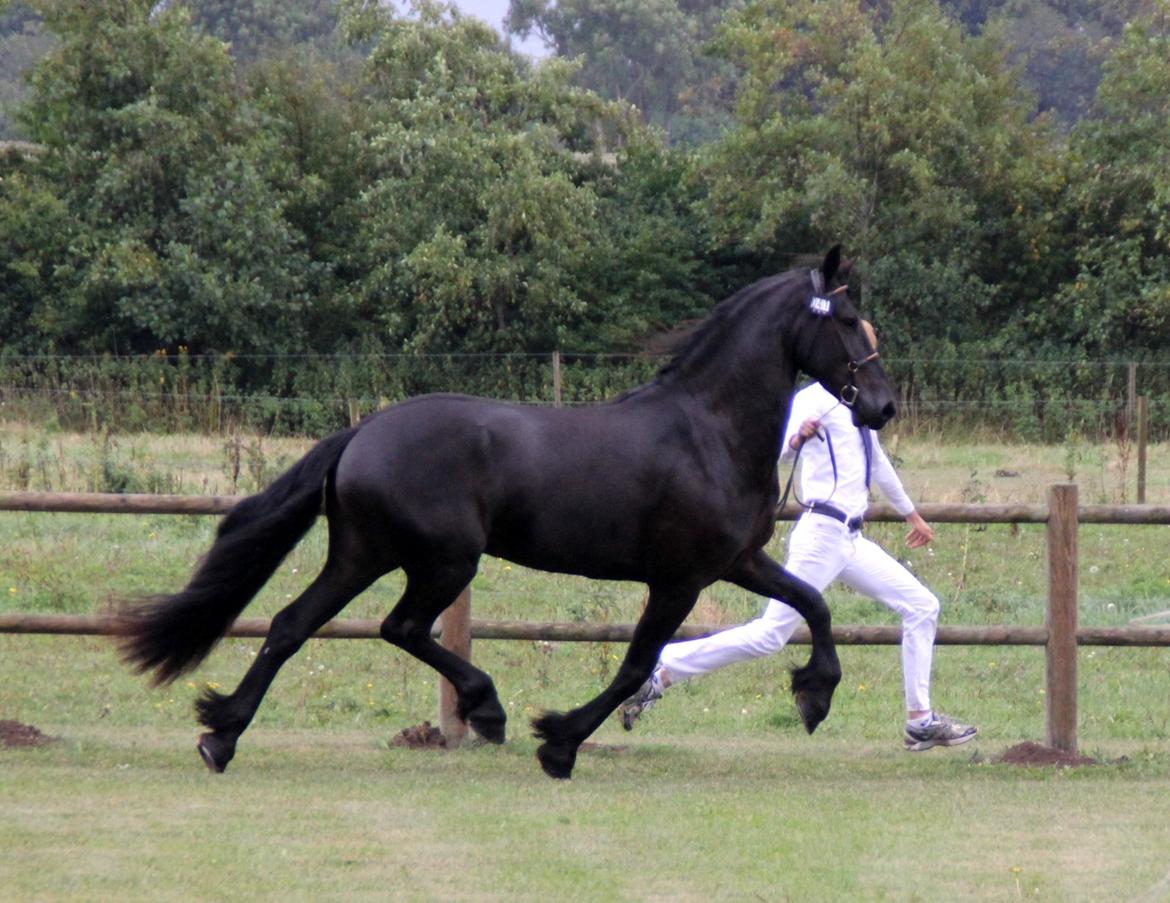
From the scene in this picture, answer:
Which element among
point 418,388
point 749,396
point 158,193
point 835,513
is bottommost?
point 418,388

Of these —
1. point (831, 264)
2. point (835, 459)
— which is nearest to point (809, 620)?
point (835, 459)

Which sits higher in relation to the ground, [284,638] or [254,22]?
[254,22]

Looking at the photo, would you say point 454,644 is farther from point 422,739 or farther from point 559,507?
point 559,507

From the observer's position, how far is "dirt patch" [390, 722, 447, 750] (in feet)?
25.1

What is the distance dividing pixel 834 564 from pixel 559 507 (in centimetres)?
136

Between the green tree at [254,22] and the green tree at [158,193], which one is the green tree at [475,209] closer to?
the green tree at [158,193]

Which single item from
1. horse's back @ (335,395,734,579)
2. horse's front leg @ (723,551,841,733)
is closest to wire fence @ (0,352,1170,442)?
horse's back @ (335,395,734,579)

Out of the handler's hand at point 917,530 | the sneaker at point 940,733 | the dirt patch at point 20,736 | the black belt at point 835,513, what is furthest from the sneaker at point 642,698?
the dirt patch at point 20,736

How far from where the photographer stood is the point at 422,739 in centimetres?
769

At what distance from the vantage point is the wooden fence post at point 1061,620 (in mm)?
7445

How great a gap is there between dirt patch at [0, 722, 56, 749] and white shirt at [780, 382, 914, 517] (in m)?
3.49

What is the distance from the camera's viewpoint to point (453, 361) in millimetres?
26359

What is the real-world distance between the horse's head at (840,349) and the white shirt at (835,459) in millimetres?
355

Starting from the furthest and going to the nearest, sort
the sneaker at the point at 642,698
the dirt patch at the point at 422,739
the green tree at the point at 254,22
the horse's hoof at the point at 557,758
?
the green tree at the point at 254,22 → the dirt patch at the point at 422,739 → the sneaker at the point at 642,698 → the horse's hoof at the point at 557,758
